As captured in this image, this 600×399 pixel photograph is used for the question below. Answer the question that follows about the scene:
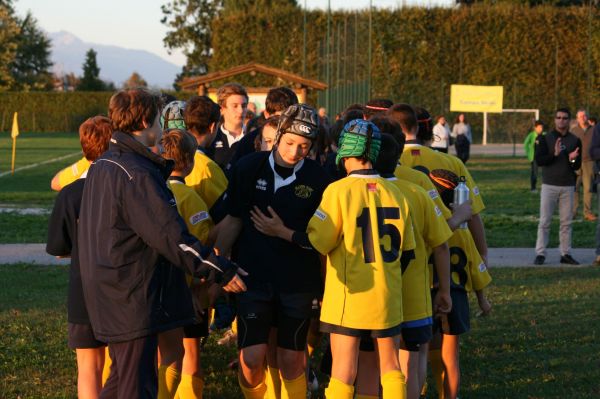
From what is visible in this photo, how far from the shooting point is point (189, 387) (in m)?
6.16

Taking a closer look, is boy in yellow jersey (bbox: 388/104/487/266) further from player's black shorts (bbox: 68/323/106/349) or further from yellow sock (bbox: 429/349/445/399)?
player's black shorts (bbox: 68/323/106/349)

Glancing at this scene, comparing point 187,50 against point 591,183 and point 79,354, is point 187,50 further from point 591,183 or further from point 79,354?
point 79,354

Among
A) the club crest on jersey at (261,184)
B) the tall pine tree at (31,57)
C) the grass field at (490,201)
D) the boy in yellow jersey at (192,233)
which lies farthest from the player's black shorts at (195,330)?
the tall pine tree at (31,57)

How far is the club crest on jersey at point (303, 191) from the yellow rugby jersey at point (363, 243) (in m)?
0.42

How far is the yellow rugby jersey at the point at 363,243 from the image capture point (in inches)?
207

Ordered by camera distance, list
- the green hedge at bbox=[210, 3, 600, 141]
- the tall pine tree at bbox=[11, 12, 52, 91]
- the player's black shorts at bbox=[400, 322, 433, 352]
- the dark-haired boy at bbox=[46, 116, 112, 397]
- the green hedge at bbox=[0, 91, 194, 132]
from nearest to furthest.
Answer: the dark-haired boy at bbox=[46, 116, 112, 397], the player's black shorts at bbox=[400, 322, 433, 352], the green hedge at bbox=[210, 3, 600, 141], the green hedge at bbox=[0, 91, 194, 132], the tall pine tree at bbox=[11, 12, 52, 91]

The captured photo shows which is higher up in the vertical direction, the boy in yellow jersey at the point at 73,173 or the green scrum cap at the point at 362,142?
the green scrum cap at the point at 362,142

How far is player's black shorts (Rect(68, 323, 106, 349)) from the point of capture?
5426 mm

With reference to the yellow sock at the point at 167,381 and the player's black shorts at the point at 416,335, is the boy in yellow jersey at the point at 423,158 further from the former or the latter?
the yellow sock at the point at 167,381

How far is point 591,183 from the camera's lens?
1816 centimetres

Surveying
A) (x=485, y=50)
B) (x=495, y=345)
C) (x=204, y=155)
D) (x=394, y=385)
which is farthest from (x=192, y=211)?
(x=485, y=50)

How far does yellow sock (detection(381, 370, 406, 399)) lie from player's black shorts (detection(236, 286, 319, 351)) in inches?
25.0

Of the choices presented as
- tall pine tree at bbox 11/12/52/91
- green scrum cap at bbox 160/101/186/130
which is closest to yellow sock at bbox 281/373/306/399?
green scrum cap at bbox 160/101/186/130

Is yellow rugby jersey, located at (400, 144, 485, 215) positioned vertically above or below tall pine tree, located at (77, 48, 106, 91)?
below
